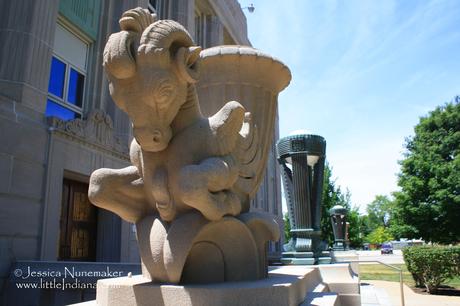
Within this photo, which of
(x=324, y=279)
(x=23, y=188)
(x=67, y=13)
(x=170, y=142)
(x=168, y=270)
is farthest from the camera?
(x=67, y=13)

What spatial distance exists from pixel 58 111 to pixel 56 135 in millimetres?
1542

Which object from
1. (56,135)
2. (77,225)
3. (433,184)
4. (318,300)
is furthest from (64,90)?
(433,184)

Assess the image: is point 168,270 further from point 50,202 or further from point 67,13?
point 67,13

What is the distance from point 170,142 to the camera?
119 inches

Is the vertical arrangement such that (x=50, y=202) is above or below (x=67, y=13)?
below

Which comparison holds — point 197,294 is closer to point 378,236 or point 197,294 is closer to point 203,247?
point 203,247

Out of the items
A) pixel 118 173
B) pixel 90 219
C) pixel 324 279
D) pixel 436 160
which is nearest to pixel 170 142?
pixel 118 173

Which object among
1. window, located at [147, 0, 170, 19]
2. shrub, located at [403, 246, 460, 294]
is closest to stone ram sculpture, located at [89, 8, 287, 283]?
shrub, located at [403, 246, 460, 294]

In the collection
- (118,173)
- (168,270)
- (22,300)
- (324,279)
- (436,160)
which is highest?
(436,160)

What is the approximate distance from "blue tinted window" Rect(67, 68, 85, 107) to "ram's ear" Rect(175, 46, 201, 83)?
9410 millimetres

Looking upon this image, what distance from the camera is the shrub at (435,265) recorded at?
1262 centimetres

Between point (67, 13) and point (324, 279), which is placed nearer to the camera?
point (324, 279)

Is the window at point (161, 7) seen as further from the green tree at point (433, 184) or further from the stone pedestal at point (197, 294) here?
the green tree at point (433, 184)

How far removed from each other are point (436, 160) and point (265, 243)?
27421 mm
